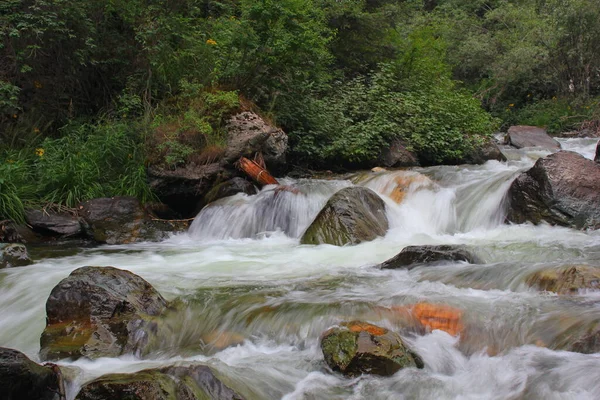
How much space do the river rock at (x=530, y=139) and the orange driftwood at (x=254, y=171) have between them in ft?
27.8

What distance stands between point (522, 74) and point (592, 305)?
1828 cm

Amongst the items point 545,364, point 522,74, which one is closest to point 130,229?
point 545,364

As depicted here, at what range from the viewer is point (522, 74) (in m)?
20.6

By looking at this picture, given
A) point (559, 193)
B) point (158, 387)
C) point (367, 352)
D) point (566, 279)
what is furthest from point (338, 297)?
point (559, 193)

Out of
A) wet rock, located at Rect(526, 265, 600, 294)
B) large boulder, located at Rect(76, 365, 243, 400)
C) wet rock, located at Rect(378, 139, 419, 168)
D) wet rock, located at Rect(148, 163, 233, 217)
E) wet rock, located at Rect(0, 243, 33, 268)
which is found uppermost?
wet rock, located at Rect(378, 139, 419, 168)

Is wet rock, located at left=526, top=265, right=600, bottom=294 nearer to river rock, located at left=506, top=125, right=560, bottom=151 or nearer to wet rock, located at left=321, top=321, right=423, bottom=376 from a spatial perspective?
wet rock, located at left=321, top=321, right=423, bottom=376

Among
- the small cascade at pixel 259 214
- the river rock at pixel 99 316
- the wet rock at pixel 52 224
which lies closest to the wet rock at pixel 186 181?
the small cascade at pixel 259 214

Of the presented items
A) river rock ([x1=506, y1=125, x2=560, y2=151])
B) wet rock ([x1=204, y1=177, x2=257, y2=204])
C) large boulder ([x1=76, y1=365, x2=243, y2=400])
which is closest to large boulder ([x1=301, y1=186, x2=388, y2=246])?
wet rock ([x1=204, y1=177, x2=257, y2=204])

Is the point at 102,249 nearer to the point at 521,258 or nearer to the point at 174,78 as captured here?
the point at 174,78

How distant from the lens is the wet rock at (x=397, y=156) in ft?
39.3

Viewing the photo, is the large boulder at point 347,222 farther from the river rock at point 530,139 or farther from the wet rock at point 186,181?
the river rock at point 530,139

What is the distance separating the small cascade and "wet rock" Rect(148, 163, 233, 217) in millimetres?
503

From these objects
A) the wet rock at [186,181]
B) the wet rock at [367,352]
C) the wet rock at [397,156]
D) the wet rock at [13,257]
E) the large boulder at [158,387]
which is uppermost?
the wet rock at [397,156]

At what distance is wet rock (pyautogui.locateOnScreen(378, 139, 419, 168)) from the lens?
1198cm
